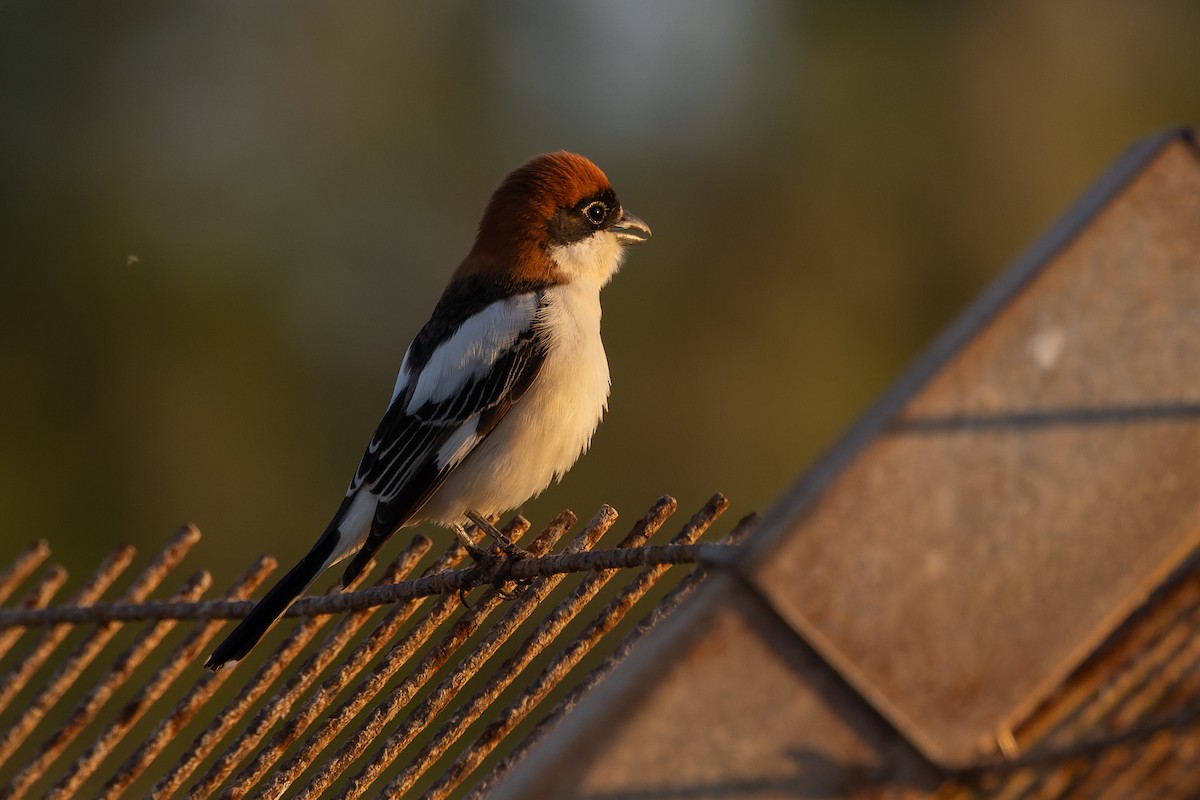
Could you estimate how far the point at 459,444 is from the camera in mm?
4754

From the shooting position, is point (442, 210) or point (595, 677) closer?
point (595, 677)

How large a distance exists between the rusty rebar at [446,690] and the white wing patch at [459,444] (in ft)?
5.16

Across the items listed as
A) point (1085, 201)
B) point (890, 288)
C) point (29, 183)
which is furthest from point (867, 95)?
point (1085, 201)

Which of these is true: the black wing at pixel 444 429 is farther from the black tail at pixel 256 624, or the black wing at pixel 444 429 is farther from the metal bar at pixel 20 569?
the metal bar at pixel 20 569

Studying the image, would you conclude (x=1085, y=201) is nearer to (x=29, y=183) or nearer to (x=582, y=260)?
(x=582, y=260)

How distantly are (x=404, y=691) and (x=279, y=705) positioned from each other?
32 centimetres

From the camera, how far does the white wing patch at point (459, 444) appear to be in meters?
4.73

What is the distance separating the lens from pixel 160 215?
1773 cm

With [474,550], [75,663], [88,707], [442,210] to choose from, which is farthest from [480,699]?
[442,210]

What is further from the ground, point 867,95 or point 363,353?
point 867,95

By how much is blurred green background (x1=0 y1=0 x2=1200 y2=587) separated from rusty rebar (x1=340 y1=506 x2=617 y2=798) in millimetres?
Answer: 11025

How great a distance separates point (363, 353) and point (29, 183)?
13.7 ft

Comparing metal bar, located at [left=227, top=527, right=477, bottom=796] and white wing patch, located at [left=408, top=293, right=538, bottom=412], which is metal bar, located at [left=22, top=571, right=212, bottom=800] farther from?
white wing patch, located at [left=408, top=293, right=538, bottom=412]

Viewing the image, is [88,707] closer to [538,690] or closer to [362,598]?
[362,598]
